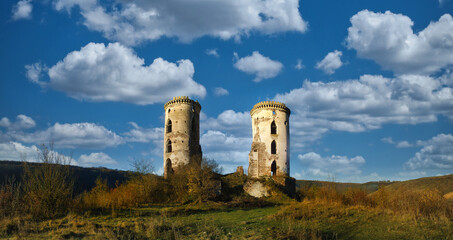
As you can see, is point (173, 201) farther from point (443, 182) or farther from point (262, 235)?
point (443, 182)

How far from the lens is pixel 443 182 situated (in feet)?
152

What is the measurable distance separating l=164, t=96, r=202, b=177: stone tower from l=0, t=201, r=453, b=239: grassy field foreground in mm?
14999

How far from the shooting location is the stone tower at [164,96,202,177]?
3181 cm

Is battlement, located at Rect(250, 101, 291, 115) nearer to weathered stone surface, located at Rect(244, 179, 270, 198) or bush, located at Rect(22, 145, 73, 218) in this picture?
weathered stone surface, located at Rect(244, 179, 270, 198)

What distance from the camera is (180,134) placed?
106 ft

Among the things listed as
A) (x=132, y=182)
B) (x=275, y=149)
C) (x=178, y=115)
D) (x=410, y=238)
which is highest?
(x=178, y=115)

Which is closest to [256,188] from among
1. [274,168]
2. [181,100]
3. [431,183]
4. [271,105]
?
[274,168]

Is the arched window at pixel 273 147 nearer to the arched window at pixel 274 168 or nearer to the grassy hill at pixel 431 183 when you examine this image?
the arched window at pixel 274 168

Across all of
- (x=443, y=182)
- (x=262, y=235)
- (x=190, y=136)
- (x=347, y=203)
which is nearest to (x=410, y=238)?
(x=262, y=235)

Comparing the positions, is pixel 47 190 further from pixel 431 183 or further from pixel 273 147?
pixel 431 183

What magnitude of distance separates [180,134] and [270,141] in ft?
28.3

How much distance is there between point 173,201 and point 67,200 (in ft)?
27.0

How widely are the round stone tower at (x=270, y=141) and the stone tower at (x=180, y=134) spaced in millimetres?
5605

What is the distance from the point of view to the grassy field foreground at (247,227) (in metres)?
12.1
